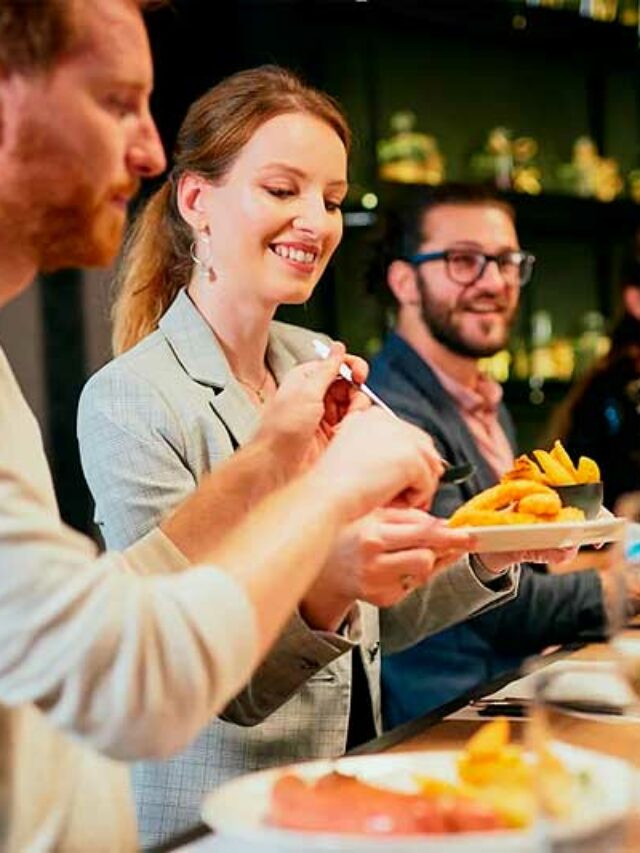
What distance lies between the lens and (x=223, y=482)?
189 cm

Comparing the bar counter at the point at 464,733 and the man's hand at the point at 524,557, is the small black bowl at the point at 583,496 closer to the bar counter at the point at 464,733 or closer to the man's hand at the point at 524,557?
the man's hand at the point at 524,557

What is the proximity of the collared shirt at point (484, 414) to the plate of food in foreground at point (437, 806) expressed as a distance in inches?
86.0

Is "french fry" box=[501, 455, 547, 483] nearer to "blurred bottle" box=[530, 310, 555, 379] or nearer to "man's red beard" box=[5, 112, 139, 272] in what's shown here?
"man's red beard" box=[5, 112, 139, 272]

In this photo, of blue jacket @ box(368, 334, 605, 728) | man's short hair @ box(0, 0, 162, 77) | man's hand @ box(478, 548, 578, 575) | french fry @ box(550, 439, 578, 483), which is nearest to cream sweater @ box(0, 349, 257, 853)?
man's short hair @ box(0, 0, 162, 77)

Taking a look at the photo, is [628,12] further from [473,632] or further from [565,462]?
[565,462]

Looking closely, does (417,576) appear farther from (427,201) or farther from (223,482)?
(427,201)

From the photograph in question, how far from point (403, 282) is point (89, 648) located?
2.70 metres

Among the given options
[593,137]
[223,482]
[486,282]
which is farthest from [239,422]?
[593,137]

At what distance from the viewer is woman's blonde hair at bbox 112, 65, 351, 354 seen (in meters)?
2.39

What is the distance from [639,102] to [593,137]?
1.00ft

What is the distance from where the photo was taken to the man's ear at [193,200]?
2416 millimetres

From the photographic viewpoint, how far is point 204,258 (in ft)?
7.85

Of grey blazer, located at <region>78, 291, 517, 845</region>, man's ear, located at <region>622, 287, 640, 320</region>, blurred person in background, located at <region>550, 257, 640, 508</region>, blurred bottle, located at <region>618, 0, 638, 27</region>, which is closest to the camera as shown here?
grey blazer, located at <region>78, 291, 517, 845</region>

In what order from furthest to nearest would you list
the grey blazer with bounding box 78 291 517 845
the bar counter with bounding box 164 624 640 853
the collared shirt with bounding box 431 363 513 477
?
the collared shirt with bounding box 431 363 513 477
the grey blazer with bounding box 78 291 517 845
the bar counter with bounding box 164 624 640 853
